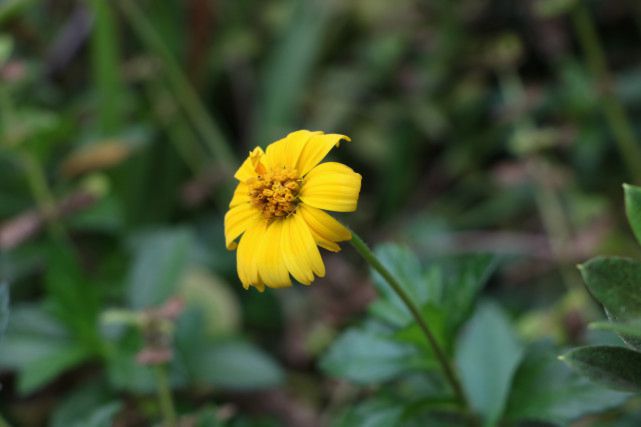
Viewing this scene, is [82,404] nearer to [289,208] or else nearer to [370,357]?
[370,357]

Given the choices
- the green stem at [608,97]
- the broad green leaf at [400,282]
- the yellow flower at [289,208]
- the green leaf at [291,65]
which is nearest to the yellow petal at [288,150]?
the yellow flower at [289,208]

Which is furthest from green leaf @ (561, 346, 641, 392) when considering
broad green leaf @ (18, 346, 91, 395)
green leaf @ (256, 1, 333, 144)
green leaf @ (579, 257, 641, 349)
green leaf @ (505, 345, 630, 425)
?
green leaf @ (256, 1, 333, 144)

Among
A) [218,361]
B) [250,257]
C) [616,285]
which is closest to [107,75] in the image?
[218,361]

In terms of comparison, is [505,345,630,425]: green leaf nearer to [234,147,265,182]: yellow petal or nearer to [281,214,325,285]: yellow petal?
[281,214,325,285]: yellow petal

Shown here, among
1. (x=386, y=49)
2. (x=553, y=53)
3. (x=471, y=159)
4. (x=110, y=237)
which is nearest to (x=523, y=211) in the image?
(x=471, y=159)

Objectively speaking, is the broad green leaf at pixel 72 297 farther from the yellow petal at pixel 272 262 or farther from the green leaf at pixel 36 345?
the yellow petal at pixel 272 262

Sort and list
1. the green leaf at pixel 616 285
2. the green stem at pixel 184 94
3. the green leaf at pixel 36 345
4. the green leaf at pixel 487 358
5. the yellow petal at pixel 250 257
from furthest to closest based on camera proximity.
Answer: the green stem at pixel 184 94 < the green leaf at pixel 36 345 < the green leaf at pixel 487 358 < the yellow petal at pixel 250 257 < the green leaf at pixel 616 285

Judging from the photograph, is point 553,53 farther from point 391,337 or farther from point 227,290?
point 391,337
